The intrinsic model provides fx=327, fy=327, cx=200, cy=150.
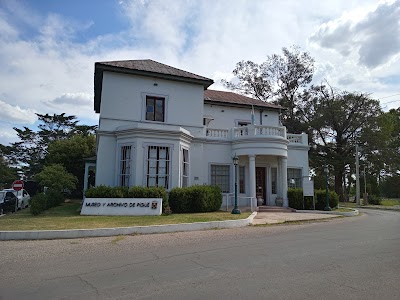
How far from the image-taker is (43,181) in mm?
22047

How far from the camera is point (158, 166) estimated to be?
60.8 ft

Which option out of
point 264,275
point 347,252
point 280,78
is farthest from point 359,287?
point 280,78

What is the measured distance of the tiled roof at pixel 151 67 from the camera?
1956cm

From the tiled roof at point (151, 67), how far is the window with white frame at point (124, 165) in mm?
4882

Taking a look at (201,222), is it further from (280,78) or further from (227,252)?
(280,78)

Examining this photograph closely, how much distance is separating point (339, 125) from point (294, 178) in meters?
20.4

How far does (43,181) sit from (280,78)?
110 ft

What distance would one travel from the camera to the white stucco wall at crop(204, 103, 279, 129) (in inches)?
952

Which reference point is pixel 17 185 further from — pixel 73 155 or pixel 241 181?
pixel 73 155

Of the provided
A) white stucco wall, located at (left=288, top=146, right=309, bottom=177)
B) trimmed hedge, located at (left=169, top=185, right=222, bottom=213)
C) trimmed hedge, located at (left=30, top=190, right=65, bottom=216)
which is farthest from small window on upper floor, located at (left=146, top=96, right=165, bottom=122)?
white stucco wall, located at (left=288, top=146, right=309, bottom=177)

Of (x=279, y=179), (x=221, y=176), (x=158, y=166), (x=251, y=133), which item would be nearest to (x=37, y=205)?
(x=158, y=166)

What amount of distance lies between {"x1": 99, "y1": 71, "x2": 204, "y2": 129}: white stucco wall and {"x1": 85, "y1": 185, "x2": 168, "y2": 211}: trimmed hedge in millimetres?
4733

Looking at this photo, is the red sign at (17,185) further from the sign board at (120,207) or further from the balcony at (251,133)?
the balcony at (251,133)

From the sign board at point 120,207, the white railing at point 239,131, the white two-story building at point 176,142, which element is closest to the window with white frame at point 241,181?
the white two-story building at point 176,142
